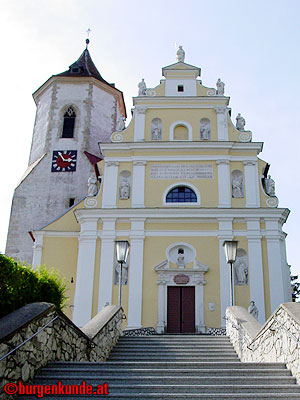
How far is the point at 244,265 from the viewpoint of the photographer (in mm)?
18062

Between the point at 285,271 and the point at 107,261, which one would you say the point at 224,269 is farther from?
the point at 107,261

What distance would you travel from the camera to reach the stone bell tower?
24219 mm

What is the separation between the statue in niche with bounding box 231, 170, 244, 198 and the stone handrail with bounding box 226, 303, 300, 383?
9.04m

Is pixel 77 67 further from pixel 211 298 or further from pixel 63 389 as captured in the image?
pixel 63 389

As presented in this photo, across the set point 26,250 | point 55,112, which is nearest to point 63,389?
point 26,250

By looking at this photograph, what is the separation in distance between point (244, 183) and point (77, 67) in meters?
15.5

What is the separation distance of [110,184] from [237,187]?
5194 millimetres

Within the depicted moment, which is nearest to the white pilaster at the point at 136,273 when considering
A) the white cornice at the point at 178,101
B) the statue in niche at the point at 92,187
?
the statue in niche at the point at 92,187

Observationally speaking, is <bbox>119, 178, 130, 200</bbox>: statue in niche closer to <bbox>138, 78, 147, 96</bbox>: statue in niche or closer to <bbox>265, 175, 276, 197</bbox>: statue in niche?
<bbox>138, 78, 147, 96</bbox>: statue in niche

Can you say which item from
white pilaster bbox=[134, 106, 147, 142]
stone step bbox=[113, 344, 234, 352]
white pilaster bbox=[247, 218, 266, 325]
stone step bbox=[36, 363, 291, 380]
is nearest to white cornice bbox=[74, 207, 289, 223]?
white pilaster bbox=[247, 218, 266, 325]

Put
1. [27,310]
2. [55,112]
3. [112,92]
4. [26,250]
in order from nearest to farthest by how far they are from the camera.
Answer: [27,310] → [26,250] → [55,112] → [112,92]

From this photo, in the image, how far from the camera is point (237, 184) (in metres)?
19.5

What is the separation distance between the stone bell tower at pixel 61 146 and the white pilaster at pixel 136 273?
5.26 meters

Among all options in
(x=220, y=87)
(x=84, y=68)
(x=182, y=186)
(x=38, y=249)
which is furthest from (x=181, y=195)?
(x=84, y=68)
